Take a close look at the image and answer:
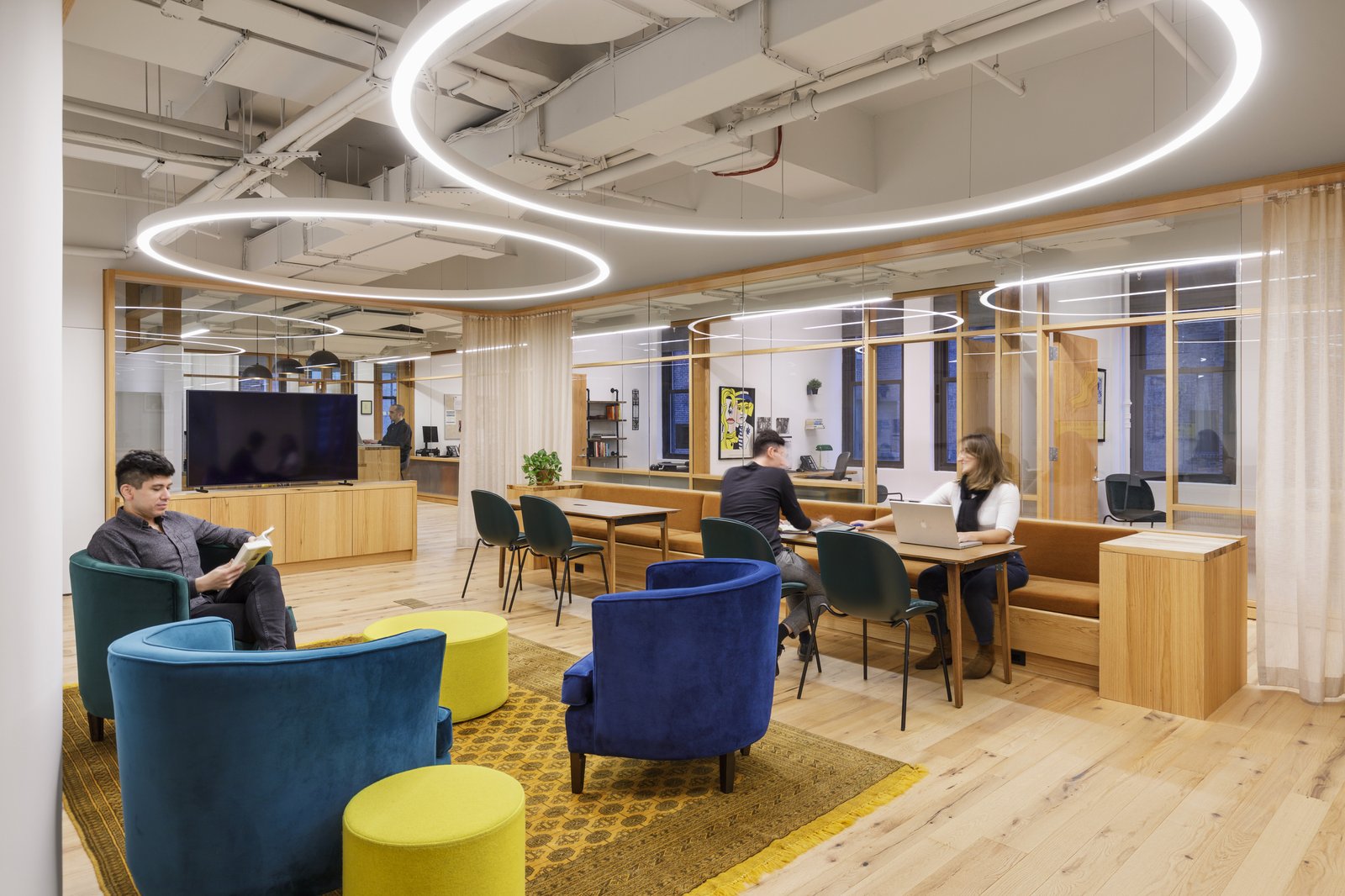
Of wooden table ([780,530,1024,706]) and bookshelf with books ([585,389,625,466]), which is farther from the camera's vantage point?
bookshelf with books ([585,389,625,466])

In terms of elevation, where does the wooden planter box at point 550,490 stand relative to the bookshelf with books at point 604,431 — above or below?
A: below

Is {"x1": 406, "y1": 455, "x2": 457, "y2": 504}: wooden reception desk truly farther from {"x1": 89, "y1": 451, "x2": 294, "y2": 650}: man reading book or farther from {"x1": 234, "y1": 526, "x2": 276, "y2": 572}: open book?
{"x1": 234, "y1": 526, "x2": 276, "y2": 572}: open book

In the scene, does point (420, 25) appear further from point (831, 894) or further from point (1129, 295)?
point (1129, 295)

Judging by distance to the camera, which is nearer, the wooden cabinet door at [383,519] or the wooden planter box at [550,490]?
the wooden planter box at [550,490]

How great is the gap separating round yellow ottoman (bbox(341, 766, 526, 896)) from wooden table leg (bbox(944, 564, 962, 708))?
2.65m

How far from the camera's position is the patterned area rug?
2.62 m

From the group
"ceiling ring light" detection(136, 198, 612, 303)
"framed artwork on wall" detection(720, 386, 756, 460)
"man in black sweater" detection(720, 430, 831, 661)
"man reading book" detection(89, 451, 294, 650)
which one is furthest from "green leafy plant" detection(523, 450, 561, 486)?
"man reading book" detection(89, 451, 294, 650)

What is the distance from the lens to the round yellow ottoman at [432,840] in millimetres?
2029

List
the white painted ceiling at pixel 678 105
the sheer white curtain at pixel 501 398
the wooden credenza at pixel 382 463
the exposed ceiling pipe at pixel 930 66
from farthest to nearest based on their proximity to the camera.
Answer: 1. the wooden credenza at pixel 382 463
2. the sheer white curtain at pixel 501 398
3. the white painted ceiling at pixel 678 105
4. the exposed ceiling pipe at pixel 930 66

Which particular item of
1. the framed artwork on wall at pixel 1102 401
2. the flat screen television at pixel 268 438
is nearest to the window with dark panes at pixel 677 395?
the flat screen television at pixel 268 438

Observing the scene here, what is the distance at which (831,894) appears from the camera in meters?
2.53

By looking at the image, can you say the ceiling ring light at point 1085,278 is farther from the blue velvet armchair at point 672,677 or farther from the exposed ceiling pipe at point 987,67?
the blue velvet armchair at point 672,677

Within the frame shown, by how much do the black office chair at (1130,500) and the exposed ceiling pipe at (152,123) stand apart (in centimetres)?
660

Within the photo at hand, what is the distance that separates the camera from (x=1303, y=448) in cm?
467
